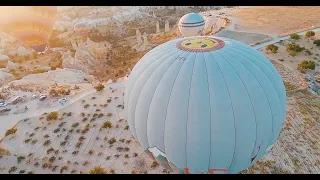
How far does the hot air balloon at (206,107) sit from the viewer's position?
12961 millimetres

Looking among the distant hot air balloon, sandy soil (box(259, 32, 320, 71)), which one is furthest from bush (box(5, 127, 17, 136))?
sandy soil (box(259, 32, 320, 71))

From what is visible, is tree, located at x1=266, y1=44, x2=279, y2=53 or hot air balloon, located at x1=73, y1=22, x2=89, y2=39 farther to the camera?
hot air balloon, located at x1=73, y1=22, x2=89, y2=39

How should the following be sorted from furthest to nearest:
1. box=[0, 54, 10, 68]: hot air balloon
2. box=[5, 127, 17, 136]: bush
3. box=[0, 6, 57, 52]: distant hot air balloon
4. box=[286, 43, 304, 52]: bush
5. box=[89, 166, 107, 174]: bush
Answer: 1. box=[0, 6, 57, 52]: distant hot air balloon
2. box=[0, 54, 10, 68]: hot air balloon
3. box=[286, 43, 304, 52]: bush
4. box=[5, 127, 17, 136]: bush
5. box=[89, 166, 107, 174]: bush

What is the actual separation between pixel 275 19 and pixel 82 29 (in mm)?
44588

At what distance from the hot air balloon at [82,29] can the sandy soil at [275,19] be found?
35.0 meters

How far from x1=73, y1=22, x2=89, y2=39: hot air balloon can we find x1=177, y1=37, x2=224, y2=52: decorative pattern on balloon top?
55.3 meters

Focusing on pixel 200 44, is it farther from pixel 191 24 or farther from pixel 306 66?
pixel 191 24

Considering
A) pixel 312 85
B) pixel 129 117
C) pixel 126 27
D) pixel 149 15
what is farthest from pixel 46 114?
pixel 149 15

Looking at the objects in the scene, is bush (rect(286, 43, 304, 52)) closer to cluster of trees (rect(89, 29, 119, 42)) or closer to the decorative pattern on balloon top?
the decorative pattern on balloon top

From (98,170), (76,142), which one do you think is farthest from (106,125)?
(98,170)

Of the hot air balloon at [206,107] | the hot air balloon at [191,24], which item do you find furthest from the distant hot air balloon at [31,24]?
the hot air balloon at [206,107]

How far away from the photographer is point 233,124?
42.5 ft

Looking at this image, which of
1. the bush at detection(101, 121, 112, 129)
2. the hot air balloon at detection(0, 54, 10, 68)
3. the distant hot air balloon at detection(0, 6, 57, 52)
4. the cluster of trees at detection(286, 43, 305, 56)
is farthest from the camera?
the distant hot air balloon at detection(0, 6, 57, 52)

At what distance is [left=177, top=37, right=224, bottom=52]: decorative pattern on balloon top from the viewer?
1499 centimetres
